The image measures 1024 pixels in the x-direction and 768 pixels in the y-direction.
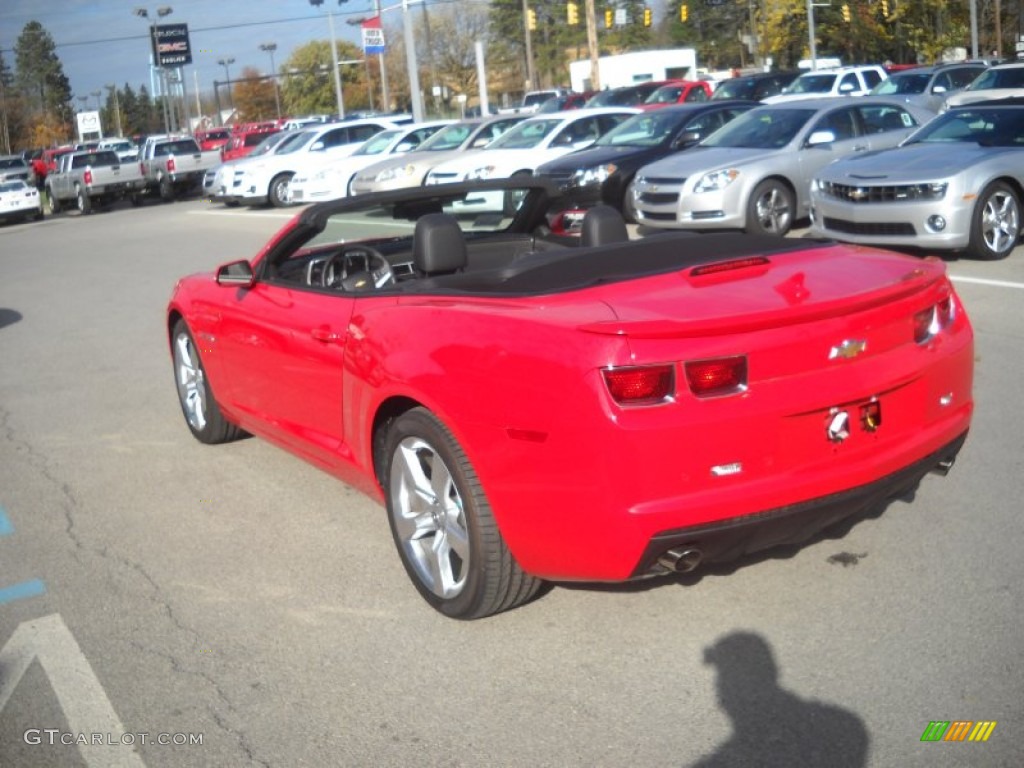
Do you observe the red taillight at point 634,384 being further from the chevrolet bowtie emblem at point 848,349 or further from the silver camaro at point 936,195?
the silver camaro at point 936,195

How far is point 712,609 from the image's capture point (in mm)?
4320

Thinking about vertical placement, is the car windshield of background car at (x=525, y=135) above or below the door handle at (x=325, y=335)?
above

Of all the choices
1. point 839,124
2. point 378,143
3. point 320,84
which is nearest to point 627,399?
point 839,124

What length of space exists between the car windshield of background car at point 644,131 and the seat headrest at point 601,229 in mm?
12395

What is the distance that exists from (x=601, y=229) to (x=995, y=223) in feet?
24.1

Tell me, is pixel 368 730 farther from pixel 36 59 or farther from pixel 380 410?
pixel 36 59

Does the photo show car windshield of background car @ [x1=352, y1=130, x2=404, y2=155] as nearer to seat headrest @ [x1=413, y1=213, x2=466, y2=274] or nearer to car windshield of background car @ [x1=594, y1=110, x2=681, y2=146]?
car windshield of background car @ [x1=594, y1=110, x2=681, y2=146]

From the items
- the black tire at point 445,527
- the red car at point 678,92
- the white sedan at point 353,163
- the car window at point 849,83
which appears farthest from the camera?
the red car at point 678,92

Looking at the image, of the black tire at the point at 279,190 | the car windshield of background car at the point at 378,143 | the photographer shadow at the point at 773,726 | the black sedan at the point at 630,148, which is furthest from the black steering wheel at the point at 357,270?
the black tire at the point at 279,190

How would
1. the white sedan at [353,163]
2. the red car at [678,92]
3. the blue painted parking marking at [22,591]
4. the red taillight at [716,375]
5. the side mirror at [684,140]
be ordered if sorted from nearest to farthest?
1. the red taillight at [716,375]
2. the blue painted parking marking at [22,591]
3. the side mirror at [684,140]
4. the white sedan at [353,163]
5. the red car at [678,92]

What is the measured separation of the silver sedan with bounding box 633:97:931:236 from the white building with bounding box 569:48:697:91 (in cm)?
5757

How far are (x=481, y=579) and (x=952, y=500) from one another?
2.27 meters

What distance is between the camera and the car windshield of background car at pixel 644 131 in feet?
58.2

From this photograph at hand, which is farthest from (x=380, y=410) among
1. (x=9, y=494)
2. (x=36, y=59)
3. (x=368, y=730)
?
(x=36, y=59)
